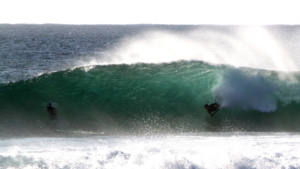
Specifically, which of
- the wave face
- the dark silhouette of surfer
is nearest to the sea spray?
the wave face

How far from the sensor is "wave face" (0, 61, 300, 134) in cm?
1197

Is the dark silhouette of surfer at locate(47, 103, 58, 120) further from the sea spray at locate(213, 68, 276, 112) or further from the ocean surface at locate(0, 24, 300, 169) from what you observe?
the sea spray at locate(213, 68, 276, 112)

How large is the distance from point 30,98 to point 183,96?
206 inches

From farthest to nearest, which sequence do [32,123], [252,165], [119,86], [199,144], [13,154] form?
1. [119,86]
2. [32,123]
3. [199,144]
4. [13,154]
5. [252,165]

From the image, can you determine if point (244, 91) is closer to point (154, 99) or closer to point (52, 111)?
point (154, 99)

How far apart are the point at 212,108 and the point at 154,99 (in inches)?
80.1

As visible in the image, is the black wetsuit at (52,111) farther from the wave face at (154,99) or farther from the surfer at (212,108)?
the surfer at (212,108)

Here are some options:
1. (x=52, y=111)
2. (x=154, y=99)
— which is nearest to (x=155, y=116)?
(x=154, y=99)

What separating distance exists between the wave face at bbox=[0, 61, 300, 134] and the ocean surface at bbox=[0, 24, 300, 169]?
0.03 meters

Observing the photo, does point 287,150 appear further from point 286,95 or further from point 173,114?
point 286,95

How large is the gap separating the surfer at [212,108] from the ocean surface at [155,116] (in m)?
0.14

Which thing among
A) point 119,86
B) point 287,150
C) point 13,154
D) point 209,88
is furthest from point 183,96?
point 13,154

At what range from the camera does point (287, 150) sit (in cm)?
812

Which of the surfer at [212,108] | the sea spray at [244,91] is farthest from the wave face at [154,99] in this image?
the surfer at [212,108]
